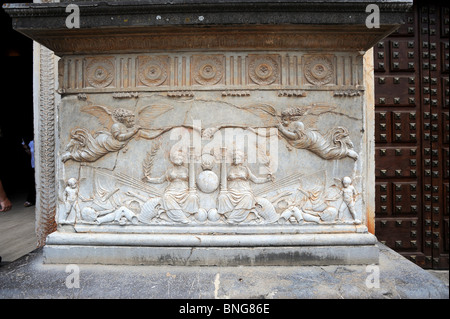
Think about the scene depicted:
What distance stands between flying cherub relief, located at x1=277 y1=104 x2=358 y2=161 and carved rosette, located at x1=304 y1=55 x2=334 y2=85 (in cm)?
24

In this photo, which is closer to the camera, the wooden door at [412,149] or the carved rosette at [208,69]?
the carved rosette at [208,69]

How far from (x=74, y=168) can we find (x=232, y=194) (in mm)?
1462

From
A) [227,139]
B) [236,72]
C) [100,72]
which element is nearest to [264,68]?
[236,72]

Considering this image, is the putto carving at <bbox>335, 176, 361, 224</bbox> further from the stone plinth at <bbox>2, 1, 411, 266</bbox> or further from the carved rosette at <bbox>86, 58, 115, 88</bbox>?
the carved rosette at <bbox>86, 58, 115, 88</bbox>

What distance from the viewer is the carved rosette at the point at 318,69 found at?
2514 millimetres

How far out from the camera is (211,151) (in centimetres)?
251

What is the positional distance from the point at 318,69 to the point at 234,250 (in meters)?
1.77

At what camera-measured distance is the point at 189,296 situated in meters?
2.03

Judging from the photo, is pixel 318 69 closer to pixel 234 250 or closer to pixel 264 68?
pixel 264 68

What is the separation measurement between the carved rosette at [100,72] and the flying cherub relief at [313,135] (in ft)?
5.24

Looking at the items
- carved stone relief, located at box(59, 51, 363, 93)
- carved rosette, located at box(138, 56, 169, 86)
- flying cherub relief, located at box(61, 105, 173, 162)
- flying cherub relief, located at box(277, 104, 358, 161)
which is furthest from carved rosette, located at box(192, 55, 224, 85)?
flying cherub relief, located at box(277, 104, 358, 161)

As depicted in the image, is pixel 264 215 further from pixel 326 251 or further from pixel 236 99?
pixel 236 99

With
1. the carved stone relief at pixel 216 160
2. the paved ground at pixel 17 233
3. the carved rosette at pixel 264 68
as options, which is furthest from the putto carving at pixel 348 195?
the paved ground at pixel 17 233

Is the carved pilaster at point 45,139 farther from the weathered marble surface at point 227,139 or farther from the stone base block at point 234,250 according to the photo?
the stone base block at point 234,250
